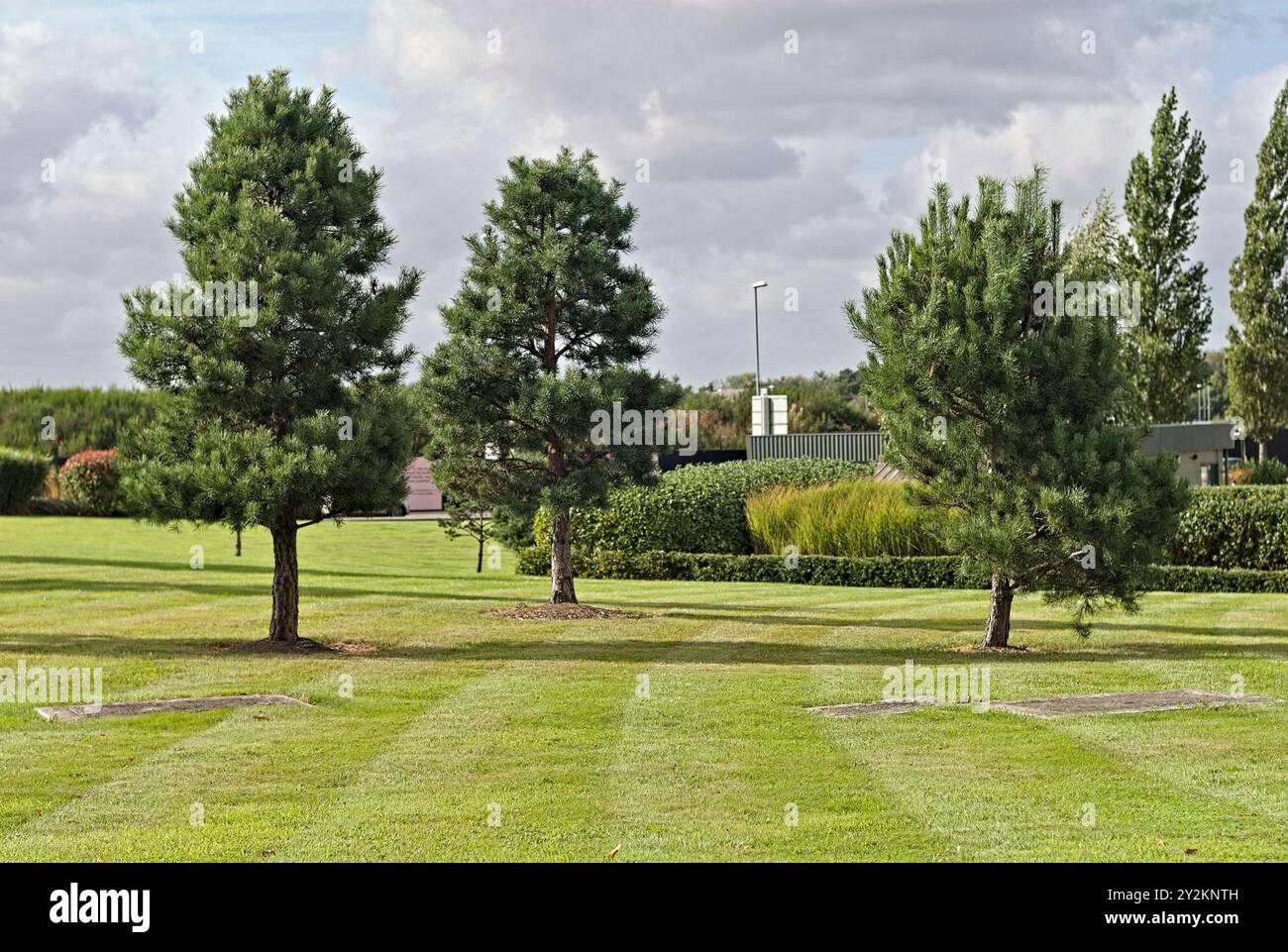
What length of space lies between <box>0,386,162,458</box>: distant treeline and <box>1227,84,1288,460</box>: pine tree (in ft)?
119

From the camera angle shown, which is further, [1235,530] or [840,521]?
[840,521]

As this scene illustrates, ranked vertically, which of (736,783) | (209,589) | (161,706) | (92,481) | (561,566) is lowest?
(736,783)

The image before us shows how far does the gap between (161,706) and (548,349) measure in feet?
35.2

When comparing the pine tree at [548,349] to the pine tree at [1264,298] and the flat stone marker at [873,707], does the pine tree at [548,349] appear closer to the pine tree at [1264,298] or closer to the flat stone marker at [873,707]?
the flat stone marker at [873,707]

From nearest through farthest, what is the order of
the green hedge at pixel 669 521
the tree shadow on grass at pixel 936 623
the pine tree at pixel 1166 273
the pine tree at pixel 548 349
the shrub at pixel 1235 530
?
the tree shadow on grass at pixel 936 623 < the pine tree at pixel 548 349 < the shrub at pixel 1235 530 < the green hedge at pixel 669 521 < the pine tree at pixel 1166 273

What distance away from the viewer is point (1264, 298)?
45.2m

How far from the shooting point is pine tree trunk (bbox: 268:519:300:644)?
55.9 feet

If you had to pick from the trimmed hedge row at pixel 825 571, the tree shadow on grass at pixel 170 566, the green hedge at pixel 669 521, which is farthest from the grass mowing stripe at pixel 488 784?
the green hedge at pixel 669 521

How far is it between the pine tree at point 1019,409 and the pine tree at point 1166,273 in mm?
26175

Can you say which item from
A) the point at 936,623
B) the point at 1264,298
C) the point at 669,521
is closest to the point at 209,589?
the point at 669,521

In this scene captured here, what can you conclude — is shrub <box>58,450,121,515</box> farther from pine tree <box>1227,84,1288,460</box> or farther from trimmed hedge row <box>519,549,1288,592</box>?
pine tree <box>1227,84,1288,460</box>

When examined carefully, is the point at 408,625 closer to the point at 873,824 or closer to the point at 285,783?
the point at 285,783

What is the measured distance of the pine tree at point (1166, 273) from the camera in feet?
134

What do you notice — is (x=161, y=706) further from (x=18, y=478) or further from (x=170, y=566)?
(x=18, y=478)
